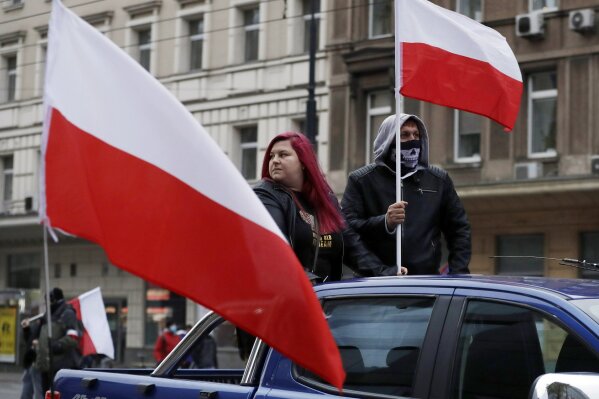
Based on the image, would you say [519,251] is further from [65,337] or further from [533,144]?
[65,337]

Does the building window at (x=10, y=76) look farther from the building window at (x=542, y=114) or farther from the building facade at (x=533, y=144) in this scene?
the building window at (x=542, y=114)

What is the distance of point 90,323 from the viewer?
15328 mm

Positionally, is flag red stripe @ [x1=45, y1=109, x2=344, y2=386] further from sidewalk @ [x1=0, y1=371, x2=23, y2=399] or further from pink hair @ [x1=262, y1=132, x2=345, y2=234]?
sidewalk @ [x1=0, y1=371, x2=23, y2=399]

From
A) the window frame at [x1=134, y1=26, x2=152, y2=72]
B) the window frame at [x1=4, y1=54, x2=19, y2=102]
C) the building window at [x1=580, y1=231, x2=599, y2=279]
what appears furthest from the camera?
the window frame at [x1=4, y1=54, x2=19, y2=102]

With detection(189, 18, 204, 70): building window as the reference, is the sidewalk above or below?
below

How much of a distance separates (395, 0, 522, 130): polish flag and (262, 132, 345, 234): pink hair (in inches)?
38.7

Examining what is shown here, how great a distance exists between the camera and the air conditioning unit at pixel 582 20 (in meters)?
26.6

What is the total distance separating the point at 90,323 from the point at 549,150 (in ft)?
A: 48.1

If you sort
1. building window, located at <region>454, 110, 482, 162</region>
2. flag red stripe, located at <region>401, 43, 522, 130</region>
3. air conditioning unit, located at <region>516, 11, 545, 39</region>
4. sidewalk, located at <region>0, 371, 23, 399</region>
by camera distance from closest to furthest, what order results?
flag red stripe, located at <region>401, 43, 522, 130</region>
sidewalk, located at <region>0, 371, 23, 399</region>
air conditioning unit, located at <region>516, 11, 545, 39</region>
building window, located at <region>454, 110, 482, 162</region>

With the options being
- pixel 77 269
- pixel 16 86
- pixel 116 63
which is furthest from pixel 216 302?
pixel 16 86

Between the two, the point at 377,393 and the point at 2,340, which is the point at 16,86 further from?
the point at 377,393

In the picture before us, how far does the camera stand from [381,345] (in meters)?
5.01

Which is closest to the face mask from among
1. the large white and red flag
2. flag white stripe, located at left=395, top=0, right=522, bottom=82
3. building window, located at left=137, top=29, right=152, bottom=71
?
flag white stripe, located at left=395, top=0, right=522, bottom=82

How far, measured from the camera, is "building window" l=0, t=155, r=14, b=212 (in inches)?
Answer: 1637
